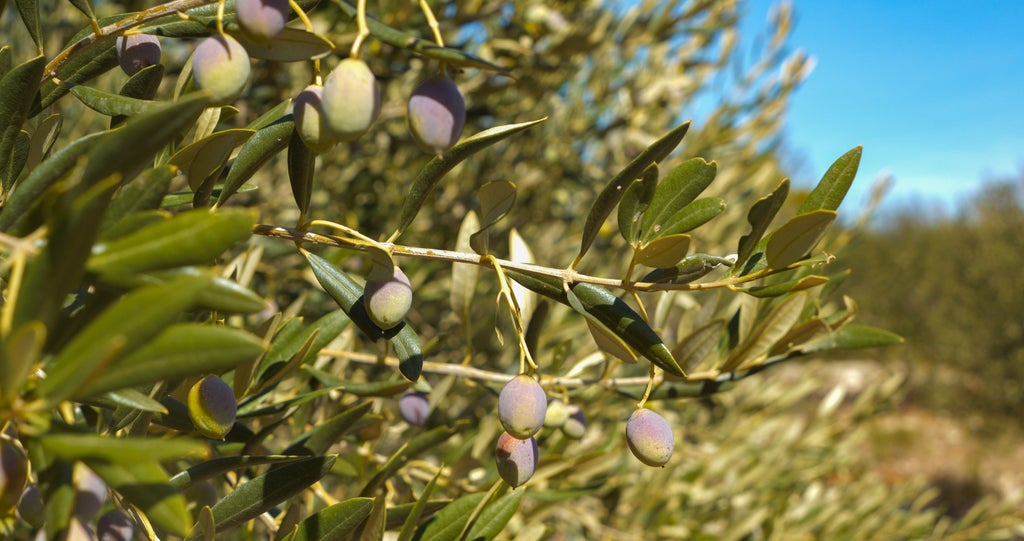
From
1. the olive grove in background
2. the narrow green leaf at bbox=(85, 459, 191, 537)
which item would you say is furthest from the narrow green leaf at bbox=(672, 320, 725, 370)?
the narrow green leaf at bbox=(85, 459, 191, 537)

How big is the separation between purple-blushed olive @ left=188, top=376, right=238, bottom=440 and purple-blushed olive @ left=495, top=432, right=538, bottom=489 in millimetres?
205

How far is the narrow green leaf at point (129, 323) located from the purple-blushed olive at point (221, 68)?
196 millimetres

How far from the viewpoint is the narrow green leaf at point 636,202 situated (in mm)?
537

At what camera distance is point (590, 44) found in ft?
5.56

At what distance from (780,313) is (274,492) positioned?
1.64ft

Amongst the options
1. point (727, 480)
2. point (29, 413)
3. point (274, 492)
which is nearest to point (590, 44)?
point (727, 480)

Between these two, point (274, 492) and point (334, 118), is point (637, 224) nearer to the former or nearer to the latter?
point (334, 118)

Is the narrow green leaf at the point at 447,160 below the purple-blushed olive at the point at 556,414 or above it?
above

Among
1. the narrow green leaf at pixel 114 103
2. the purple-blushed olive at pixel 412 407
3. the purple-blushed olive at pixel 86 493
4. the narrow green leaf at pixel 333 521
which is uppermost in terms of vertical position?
the narrow green leaf at pixel 114 103

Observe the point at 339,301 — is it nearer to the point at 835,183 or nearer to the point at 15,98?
the point at 15,98

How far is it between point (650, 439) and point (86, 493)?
0.37 meters

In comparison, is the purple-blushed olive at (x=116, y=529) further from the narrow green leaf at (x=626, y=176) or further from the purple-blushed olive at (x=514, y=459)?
the narrow green leaf at (x=626, y=176)

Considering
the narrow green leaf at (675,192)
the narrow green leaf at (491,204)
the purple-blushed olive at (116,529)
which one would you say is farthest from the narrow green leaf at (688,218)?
the purple-blushed olive at (116,529)

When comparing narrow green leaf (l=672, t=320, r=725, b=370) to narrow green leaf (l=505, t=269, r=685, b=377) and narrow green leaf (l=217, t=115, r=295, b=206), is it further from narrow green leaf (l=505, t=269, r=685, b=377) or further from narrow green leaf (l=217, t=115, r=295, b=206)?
narrow green leaf (l=217, t=115, r=295, b=206)
